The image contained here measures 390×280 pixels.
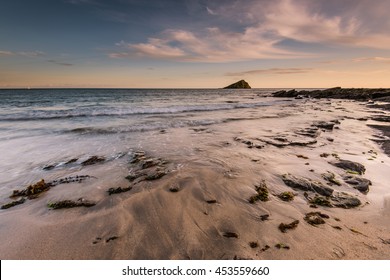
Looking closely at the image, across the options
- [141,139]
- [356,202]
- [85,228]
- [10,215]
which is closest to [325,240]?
[356,202]

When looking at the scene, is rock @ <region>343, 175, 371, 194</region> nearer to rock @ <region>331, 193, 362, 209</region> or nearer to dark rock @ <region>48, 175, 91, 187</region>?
rock @ <region>331, 193, 362, 209</region>

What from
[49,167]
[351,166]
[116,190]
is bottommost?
[49,167]

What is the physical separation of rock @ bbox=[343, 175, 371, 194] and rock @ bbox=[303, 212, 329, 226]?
1.65 m

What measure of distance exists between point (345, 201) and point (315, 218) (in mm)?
1049

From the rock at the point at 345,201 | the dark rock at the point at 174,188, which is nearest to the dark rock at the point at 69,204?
the dark rock at the point at 174,188

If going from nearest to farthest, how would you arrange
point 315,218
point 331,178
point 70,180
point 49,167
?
point 315,218, point 331,178, point 70,180, point 49,167

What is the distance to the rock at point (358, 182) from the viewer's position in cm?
495

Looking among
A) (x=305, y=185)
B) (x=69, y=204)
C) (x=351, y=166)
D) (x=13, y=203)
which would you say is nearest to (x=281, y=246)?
(x=305, y=185)

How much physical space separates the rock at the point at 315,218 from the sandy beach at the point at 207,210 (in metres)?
0.02

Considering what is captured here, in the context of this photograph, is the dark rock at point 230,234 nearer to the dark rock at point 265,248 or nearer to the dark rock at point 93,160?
the dark rock at point 265,248

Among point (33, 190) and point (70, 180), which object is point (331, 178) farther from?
point (33, 190)

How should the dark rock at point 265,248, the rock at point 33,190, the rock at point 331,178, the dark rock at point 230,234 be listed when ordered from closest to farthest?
1. the dark rock at point 265,248
2. the dark rock at point 230,234
3. the rock at point 33,190
4. the rock at point 331,178

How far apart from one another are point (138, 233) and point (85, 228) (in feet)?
3.02

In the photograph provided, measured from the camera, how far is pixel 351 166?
614cm
